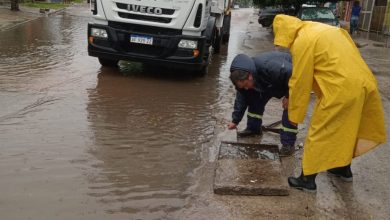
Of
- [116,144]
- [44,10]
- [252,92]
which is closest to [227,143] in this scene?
[252,92]

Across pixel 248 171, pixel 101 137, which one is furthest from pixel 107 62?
pixel 248 171

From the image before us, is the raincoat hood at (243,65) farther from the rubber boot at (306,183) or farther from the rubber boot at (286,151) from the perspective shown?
the rubber boot at (306,183)

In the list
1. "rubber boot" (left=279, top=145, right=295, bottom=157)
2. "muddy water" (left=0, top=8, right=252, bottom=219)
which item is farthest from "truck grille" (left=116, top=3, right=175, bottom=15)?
"rubber boot" (left=279, top=145, right=295, bottom=157)

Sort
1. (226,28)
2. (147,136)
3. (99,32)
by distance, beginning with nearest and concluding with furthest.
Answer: (147,136)
(99,32)
(226,28)

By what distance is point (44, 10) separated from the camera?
2681cm

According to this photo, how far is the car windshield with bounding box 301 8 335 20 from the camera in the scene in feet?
60.8

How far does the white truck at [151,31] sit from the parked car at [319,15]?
1113cm

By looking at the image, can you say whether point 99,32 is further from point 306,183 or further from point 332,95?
point 332,95

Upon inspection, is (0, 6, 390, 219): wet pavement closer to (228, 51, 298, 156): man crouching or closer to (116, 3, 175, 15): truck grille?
(228, 51, 298, 156): man crouching

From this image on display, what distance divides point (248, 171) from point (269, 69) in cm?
108

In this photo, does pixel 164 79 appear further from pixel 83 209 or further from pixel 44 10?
pixel 44 10

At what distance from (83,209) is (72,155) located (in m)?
1.20

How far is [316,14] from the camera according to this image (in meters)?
18.8

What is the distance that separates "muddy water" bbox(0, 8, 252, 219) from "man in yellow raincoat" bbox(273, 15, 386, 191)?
1.21m
